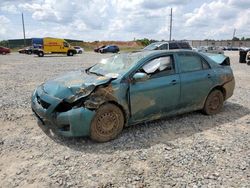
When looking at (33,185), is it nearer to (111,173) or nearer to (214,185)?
(111,173)

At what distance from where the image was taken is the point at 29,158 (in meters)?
3.80

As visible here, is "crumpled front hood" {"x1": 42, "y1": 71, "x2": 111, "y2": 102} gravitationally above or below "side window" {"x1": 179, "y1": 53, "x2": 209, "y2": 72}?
below

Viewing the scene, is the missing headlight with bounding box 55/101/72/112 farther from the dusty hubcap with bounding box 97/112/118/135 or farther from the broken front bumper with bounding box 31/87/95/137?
the dusty hubcap with bounding box 97/112/118/135

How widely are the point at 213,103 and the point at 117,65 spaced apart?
2421mm

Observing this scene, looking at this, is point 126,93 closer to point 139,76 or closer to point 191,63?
point 139,76

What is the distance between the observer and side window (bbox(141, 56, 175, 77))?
487cm

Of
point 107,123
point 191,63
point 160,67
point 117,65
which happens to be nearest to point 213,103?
point 191,63

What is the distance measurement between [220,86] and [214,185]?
3269 mm

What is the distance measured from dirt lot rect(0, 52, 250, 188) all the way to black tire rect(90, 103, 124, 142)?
0.13 metres

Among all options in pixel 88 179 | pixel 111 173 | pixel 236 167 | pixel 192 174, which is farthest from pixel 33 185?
pixel 236 167

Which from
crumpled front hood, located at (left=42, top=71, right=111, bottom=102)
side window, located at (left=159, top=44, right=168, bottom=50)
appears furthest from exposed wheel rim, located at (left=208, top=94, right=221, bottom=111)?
side window, located at (left=159, top=44, right=168, bottom=50)

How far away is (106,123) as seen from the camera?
4.36 metres

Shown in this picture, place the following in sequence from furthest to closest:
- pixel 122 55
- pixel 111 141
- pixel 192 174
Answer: pixel 122 55 → pixel 111 141 → pixel 192 174

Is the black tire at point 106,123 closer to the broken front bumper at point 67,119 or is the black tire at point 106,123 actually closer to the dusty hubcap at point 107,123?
the dusty hubcap at point 107,123
